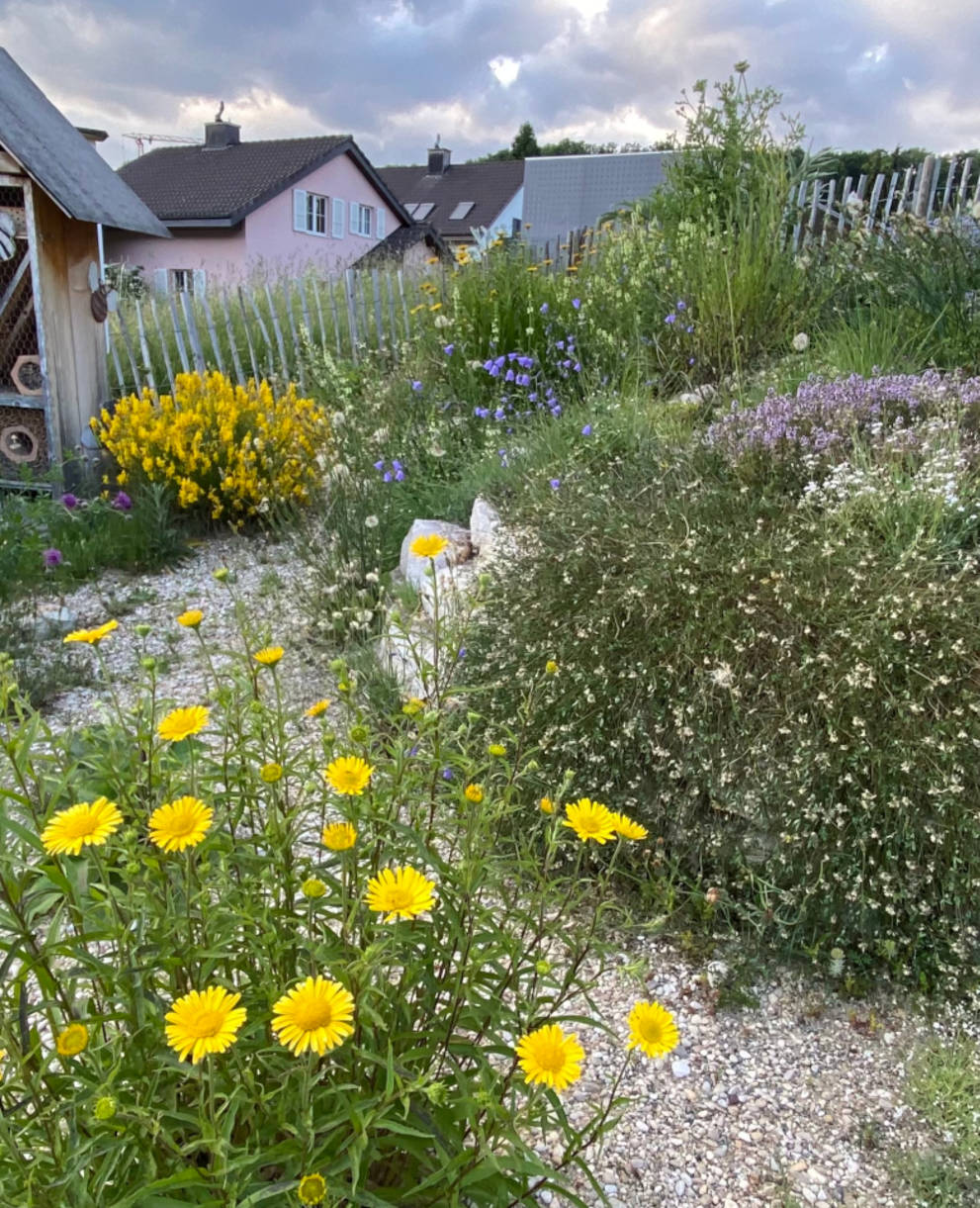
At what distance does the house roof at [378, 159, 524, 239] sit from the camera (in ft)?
115

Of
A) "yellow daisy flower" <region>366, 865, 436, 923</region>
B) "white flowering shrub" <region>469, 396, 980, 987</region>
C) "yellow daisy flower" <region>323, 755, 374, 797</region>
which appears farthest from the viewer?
"white flowering shrub" <region>469, 396, 980, 987</region>

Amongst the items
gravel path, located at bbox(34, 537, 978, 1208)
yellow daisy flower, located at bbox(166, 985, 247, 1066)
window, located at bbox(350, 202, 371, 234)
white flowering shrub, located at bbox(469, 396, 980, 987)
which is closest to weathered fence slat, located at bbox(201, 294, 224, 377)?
white flowering shrub, located at bbox(469, 396, 980, 987)

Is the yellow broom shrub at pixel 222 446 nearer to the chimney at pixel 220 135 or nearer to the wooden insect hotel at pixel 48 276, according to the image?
the wooden insect hotel at pixel 48 276

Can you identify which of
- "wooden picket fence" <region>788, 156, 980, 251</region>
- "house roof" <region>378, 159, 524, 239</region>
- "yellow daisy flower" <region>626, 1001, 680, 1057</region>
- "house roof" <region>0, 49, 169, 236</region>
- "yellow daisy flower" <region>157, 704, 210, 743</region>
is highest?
"house roof" <region>378, 159, 524, 239</region>

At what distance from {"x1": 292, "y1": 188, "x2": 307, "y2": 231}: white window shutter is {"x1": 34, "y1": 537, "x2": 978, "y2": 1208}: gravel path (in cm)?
2762

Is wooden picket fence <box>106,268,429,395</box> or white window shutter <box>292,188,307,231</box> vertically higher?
white window shutter <box>292,188,307,231</box>

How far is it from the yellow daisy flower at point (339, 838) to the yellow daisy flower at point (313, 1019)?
179mm

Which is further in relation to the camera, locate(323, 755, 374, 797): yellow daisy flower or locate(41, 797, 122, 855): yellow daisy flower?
locate(323, 755, 374, 797): yellow daisy flower

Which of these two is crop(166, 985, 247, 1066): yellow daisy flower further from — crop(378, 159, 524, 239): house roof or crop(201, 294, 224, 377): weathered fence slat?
crop(378, 159, 524, 239): house roof

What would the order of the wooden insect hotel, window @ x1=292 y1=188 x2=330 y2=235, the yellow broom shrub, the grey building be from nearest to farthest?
1. the yellow broom shrub
2. the wooden insect hotel
3. window @ x1=292 y1=188 x2=330 y2=235
4. the grey building

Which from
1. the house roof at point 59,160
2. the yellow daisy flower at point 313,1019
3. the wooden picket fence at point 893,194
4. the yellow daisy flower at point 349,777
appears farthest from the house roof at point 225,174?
the yellow daisy flower at point 313,1019

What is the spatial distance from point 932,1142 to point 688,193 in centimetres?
586

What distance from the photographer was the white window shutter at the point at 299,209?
26.0m

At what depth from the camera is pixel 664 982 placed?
2.13 metres
